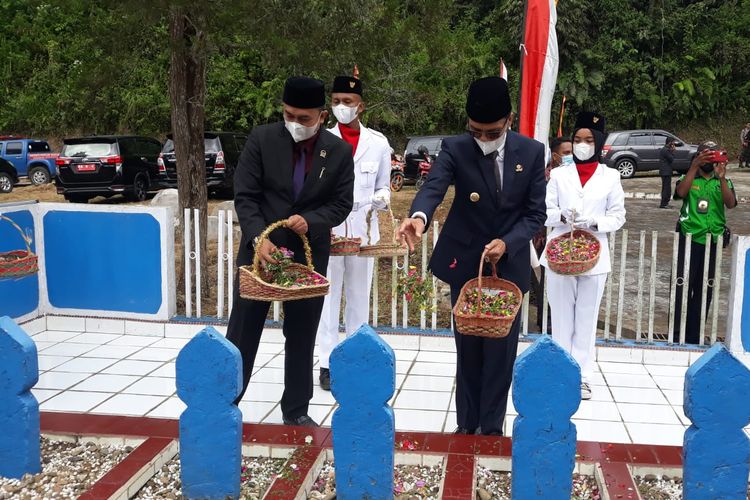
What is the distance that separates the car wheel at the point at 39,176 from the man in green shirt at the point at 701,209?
20811 mm

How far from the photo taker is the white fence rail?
601cm

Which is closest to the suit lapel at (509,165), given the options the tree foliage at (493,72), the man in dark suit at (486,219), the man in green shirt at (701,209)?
the man in dark suit at (486,219)

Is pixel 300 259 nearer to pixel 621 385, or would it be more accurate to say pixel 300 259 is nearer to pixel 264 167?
pixel 264 167

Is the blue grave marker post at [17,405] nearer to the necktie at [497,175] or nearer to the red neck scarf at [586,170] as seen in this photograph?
the necktie at [497,175]

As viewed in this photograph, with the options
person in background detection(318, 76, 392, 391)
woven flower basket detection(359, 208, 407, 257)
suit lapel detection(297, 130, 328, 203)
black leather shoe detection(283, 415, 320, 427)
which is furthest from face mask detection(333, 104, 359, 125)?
black leather shoe detection(283, 415, 320, 427)

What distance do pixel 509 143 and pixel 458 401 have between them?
141 cm

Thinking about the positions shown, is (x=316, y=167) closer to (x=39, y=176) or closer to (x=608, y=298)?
(x=608, y=298)

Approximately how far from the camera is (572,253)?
189 inches

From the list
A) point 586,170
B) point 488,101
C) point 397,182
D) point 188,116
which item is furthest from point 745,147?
point 488,101

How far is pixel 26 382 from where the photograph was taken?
3057 millimetres

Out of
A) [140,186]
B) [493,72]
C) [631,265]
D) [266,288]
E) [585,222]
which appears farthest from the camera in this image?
[493,72]

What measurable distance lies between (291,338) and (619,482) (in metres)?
1.90

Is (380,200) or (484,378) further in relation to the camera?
(380,200)

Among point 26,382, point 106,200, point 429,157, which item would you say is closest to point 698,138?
point 429,157
